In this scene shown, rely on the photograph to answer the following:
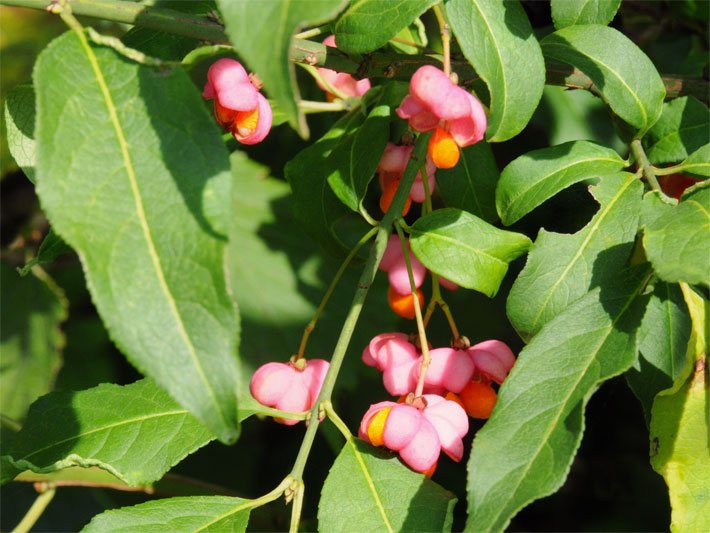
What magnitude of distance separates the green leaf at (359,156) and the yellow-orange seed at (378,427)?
0.76 feet

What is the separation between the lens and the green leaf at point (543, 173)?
3.22ft

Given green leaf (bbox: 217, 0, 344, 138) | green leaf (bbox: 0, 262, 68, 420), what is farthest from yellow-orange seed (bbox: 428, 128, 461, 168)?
green leaf (bbox: 0, 262, 68, 420)

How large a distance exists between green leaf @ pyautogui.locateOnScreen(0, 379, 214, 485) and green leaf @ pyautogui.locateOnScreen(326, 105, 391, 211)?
0.30 meters

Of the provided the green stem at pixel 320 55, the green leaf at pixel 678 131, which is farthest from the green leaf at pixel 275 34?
the green leaf at pixel 678 131

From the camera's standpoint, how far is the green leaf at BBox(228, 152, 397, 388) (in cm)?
167

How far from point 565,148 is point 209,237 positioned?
0.44m

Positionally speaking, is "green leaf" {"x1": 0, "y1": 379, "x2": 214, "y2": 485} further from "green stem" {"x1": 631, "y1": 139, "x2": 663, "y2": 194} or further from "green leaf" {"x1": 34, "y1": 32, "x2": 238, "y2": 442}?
"green stem" {"x1": 631, "y1": 139, "x2": 663, "y2": 194}

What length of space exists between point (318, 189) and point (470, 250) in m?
0.24

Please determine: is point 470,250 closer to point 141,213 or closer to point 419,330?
point 419,330

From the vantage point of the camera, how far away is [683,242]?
83cm

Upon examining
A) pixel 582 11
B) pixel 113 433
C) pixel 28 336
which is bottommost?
pixel 28 336

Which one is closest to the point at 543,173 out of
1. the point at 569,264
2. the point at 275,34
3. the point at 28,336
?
the point at 569,264

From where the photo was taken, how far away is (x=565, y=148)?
3.34 feet

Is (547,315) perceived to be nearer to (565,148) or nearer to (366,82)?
(565,148)
